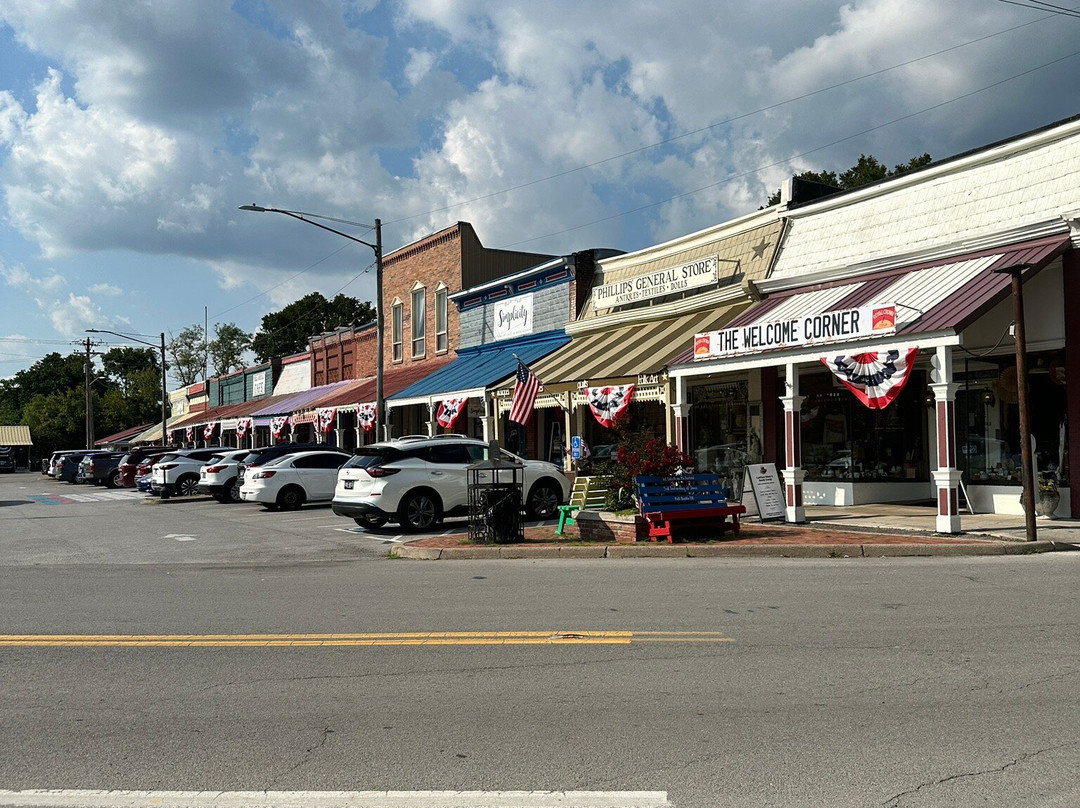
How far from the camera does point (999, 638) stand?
25.2 feet

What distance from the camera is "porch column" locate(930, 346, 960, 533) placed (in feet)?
46.7

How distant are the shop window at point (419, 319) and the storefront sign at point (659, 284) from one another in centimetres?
1189

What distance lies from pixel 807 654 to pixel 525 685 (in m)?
2.23

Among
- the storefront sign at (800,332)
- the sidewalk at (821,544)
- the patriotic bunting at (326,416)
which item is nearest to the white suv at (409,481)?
the sidewalk at (821,544)

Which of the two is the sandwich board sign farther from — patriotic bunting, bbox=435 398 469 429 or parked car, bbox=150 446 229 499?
parked car, bbox=150 446 229 499

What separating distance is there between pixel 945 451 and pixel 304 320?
3027 inches

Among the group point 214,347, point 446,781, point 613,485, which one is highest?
point 214,347

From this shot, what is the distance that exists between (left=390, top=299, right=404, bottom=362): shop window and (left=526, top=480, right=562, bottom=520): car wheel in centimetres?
2050

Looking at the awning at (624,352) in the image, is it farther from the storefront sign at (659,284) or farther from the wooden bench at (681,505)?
the wooden bench at (681,505)

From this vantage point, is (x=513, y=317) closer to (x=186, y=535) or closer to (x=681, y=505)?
(x=186, y=535)

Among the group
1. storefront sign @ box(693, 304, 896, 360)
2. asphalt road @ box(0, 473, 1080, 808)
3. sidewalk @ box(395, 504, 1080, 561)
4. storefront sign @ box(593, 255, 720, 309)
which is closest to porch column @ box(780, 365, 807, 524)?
sidewalk @ box(395, 504, 1080, 561)

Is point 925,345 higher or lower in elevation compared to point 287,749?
higher

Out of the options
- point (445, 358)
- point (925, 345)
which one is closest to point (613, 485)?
point (925, 345)

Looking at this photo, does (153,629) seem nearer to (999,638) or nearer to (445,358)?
(999,638)
